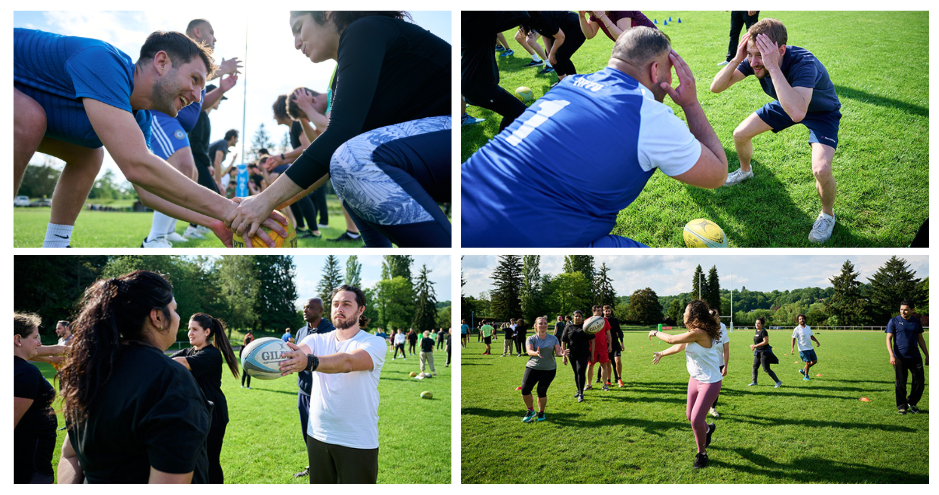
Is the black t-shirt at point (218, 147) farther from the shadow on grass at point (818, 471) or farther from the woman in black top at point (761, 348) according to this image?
the shadow on grass at point (818, 471)

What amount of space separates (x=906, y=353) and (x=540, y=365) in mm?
2173

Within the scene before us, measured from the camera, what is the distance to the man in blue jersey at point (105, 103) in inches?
89.8

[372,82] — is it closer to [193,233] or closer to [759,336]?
[759,336]

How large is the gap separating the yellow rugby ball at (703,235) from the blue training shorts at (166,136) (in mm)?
3486

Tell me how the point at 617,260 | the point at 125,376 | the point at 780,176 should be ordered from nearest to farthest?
the point at 125,376
the point at 617,260
the point at 780,176

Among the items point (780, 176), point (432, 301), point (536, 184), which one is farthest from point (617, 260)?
point (780, 176)

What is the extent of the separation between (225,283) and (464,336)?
1.52 metres

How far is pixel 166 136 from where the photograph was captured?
12.3ft

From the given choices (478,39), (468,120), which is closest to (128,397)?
(468,120)

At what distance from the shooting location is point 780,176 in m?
3.49

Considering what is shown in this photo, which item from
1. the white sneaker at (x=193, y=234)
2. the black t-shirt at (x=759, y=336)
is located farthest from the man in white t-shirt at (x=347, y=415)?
the white sneaker at (x=193, y=234)

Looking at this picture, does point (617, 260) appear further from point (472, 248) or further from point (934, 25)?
point (934, 25)

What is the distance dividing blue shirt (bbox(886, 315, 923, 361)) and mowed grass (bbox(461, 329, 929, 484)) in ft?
0.21

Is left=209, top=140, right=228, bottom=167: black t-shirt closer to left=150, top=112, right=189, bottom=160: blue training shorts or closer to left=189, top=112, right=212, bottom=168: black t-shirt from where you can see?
left=189, top=112, right=212, bottom=168: black t-shirt
